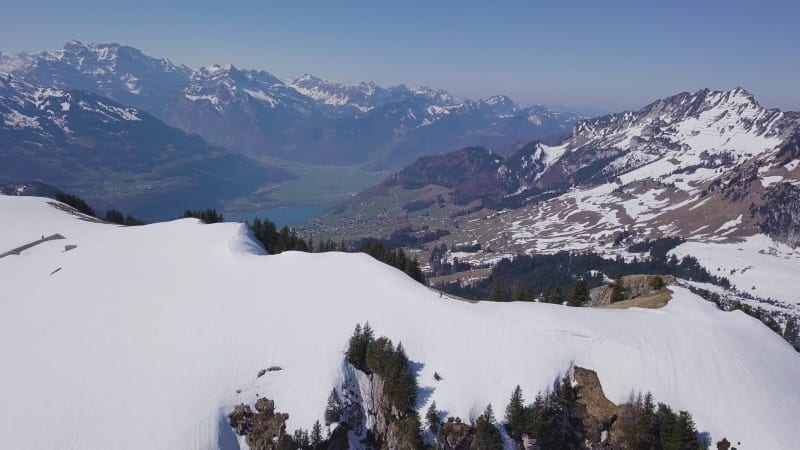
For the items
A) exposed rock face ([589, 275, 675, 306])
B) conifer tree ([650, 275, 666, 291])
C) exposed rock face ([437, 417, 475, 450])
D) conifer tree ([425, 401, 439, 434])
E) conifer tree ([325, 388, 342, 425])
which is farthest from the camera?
exposed rock face ([589, 275, 675, 306])

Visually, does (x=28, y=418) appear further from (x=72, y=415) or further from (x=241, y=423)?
(x=241, y=423)

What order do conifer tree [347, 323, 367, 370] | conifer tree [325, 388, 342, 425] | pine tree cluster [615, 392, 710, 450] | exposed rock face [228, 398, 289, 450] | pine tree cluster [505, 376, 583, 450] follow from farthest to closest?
conifer tree [347, 323, 367, 370], conifer tree [325, 388, 342, 425], exposed rock face [228, 398, 289, 450], pine tree cluster [505, 376, 583, 450], pine tree cluster [615, 392, 710, 450]

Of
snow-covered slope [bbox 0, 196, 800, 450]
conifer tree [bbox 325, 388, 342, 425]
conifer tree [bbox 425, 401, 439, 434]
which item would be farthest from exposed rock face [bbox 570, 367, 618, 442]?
conifer tree [bbox 325, 388, 342, 425]

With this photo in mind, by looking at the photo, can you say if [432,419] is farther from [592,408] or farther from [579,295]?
[579,295]

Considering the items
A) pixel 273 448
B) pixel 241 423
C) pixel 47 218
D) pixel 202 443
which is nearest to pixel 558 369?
pixel 273 448

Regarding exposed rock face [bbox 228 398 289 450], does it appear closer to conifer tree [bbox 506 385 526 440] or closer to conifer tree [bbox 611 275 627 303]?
conifer tree [bbox 506 385 526 440]

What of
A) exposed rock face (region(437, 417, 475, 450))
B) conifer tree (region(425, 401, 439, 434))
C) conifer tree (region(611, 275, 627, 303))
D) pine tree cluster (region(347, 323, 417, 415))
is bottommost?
exposed rock face (region(437, 417, 475, 450))

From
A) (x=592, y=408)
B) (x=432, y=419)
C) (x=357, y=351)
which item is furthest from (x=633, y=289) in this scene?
(x=357, y=351)
